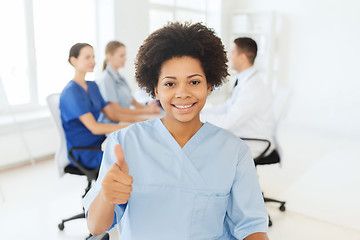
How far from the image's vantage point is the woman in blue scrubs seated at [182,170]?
98cm

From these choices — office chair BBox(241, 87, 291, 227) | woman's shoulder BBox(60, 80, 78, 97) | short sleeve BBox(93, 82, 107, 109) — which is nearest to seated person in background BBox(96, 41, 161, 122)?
short sleeve BBox(93, 82, 107, 109)

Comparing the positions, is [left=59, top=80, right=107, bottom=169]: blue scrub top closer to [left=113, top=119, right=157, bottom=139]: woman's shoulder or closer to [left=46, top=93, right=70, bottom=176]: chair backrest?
[left=46, top=93, right=70, bottom=176]: chair backrest

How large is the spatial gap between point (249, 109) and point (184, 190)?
4.39 feet

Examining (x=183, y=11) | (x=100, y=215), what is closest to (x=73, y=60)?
(x=100, y=215)

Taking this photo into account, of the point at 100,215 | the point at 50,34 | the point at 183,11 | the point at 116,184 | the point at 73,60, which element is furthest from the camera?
the point at 183,11

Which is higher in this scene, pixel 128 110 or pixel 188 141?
pixel 188 141

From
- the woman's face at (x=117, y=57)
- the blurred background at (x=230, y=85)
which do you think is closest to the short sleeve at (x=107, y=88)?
the woman's face at (x=117, y=57)

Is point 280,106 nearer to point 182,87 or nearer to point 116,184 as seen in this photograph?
point 182,87

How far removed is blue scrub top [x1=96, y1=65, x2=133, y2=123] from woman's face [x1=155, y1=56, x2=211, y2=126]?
64.9 inches

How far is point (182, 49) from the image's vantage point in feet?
3.25

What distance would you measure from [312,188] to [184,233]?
2.33m

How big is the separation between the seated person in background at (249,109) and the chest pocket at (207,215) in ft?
4.02

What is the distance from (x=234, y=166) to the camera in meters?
1.01

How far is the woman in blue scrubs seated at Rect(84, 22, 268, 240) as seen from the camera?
98cm
